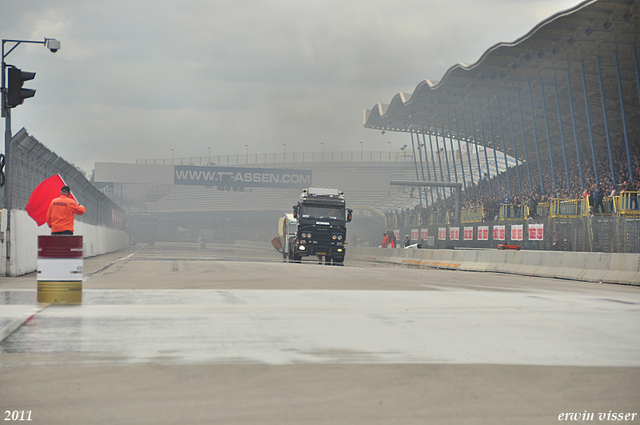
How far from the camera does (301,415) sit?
4691 mm

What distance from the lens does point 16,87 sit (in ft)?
47.4

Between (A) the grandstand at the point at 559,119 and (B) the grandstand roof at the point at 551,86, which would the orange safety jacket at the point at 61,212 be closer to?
(A) the grandstand at the point at 559,119

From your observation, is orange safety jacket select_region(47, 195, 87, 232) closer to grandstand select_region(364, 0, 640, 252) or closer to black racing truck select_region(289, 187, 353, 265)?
grandstand select_region(364, 0, 640, 252)

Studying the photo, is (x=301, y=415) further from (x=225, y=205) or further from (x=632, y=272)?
(x=225, y=205)

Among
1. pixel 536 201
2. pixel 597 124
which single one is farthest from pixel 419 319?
pixel 597 124

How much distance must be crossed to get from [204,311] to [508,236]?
84.9 ft

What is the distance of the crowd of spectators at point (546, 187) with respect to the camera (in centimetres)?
3631

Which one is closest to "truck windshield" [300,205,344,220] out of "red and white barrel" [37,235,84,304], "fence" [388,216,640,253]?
"fence" [388,216,640,253]

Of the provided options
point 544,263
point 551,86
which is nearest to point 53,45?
point 544,263

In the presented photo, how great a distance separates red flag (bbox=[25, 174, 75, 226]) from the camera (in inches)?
828

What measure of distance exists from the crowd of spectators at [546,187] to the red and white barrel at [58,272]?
2468 cm

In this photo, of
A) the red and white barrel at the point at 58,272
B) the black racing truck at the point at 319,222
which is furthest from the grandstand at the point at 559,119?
the red and white barrel at the point at 58,272

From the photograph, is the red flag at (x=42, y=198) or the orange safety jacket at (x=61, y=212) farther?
the red flag at (x=42, y=198)

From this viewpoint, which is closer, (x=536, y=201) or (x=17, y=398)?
(x=17, y=398)
